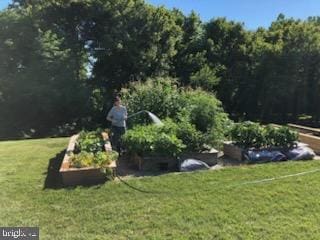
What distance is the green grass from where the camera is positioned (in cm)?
459

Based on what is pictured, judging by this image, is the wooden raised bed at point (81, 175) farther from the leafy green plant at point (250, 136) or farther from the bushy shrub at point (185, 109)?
the leafy green plant at point (250, 136)

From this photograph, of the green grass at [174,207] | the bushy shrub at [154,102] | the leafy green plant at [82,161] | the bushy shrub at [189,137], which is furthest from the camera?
the bushy shrub at [154,102]

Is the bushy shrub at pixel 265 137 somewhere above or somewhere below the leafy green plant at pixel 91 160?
above

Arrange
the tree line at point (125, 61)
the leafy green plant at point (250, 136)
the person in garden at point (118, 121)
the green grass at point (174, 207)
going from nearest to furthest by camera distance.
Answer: the green grass at point (174, 207) < the leafy green plant at point (250, 136) < the person in garden at point (118, 121) < the tree line at point (125, 61)

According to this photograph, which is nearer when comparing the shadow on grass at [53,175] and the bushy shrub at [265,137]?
the shadow on grass at [53,175]

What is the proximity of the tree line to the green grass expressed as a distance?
14346 mm

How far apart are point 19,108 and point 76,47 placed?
435 centimetres

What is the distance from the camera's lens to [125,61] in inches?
888

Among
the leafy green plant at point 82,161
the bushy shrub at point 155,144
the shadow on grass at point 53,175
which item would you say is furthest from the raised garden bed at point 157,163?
the shadow on grass at point 53,175

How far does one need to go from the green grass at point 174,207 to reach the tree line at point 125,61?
47.1 ft

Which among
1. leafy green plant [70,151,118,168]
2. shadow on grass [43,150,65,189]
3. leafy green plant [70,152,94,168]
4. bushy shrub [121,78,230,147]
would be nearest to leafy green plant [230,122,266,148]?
bushy shrub [121,78,230,147]

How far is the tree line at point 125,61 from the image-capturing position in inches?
802

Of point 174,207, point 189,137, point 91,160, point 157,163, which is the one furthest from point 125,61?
point 174,207

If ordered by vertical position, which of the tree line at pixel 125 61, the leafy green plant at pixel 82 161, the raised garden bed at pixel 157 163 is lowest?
the raised garden bed at pixel 157 163
